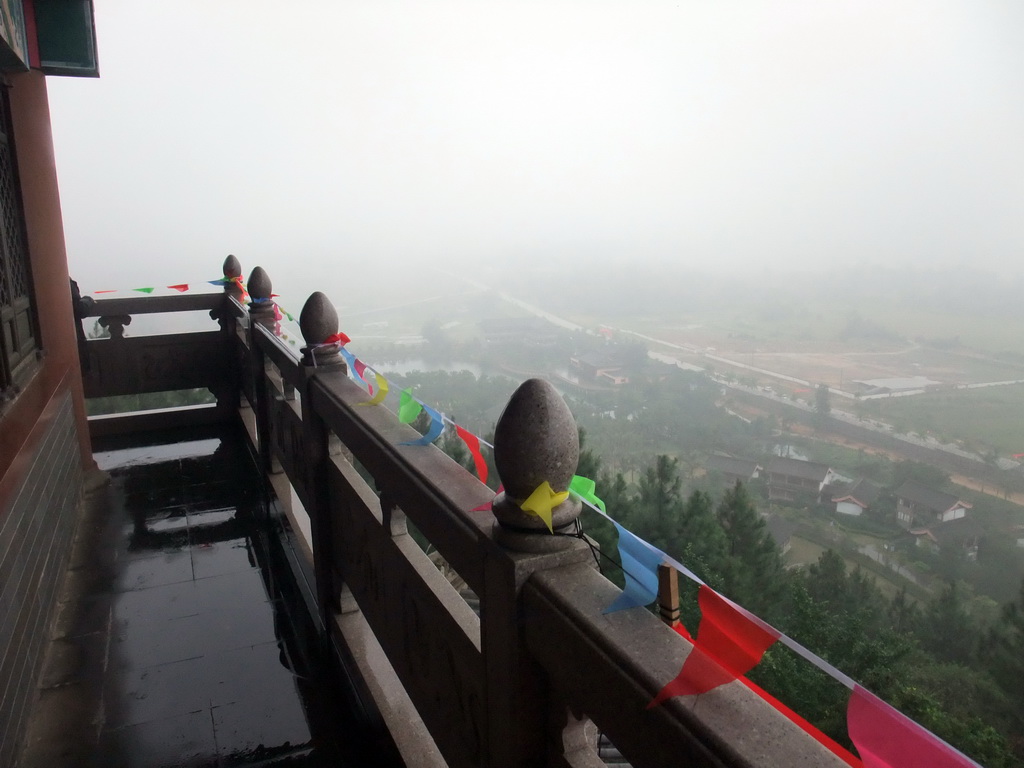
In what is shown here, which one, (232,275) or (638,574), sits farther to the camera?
(232,275)

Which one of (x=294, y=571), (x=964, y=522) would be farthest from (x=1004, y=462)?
(x=294, y=571)

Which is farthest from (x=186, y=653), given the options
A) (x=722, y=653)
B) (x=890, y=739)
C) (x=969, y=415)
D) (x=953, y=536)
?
(x=969, y=415)

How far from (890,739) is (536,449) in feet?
2.00

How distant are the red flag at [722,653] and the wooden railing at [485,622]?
0.02 meters

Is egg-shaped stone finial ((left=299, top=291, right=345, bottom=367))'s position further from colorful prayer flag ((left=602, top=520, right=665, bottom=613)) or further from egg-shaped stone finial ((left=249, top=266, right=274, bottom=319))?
colorful prayer flag ((left=602, top=520, right=665, bottom=613))

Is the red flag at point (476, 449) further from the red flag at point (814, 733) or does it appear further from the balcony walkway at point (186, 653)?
the balcony walkway at point (186, 653)

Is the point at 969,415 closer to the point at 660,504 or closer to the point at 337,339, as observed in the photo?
the point at 660,504

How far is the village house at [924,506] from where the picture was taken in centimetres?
830

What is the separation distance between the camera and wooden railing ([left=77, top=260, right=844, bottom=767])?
0.89 metres

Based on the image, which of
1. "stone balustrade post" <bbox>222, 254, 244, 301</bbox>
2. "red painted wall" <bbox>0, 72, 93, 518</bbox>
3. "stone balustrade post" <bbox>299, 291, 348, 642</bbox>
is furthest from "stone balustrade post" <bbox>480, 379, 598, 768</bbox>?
"stone balustrade post" <bbox>222, 254, 244, 301</bbox>

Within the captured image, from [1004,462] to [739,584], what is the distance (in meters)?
5.20

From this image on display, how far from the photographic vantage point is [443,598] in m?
1.74

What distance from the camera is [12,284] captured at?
376 cm

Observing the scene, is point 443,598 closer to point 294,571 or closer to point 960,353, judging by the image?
point 294,571
